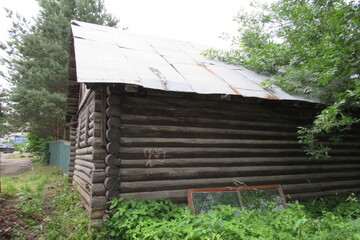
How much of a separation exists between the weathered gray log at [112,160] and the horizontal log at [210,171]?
5.9 inches

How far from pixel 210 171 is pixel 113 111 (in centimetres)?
247

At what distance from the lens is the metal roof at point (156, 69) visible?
13.3 feet

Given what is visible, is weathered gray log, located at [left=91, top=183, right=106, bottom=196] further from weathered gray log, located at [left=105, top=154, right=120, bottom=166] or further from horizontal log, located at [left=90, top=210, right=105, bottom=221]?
weathered gray log, located at [left=105, top=154, right=120, bottom=166]

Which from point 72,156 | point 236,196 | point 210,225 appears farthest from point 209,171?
point 72,156

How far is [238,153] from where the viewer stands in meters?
5.61

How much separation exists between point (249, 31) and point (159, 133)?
571 cm

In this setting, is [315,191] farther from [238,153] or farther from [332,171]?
[238,153]

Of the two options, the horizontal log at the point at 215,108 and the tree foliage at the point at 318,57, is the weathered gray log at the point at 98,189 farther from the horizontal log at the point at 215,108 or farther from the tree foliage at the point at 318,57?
the tree foliage at the point at 318,57

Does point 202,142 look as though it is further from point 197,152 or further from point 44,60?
point 44,60

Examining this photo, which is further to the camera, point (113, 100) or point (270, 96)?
point (270, 96)

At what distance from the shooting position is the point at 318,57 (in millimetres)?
Result: 5418

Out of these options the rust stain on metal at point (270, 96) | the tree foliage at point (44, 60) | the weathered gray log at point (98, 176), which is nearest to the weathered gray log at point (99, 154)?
the weathered gray log at point (98, 176)

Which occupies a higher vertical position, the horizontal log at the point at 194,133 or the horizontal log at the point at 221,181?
the horizontal log at the point at 194,133

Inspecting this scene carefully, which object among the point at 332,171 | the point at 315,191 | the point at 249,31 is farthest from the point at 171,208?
the point at 249,31
